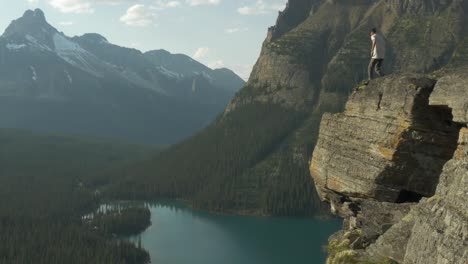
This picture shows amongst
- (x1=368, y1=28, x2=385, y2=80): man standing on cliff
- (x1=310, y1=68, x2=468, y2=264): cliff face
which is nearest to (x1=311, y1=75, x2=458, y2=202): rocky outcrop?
(x1=310, y1=68, x2=468, y2=264): cliff face

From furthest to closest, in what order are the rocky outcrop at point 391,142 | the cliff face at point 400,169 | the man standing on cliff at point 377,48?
the man standing on cliff at point 377,48
the rocky outcrop at point 391,142
the cliff face at point 400,169

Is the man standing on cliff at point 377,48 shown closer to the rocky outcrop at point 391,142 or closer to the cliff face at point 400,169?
the rocky outcrop at point 391,142

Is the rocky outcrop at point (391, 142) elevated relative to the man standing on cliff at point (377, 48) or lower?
lower

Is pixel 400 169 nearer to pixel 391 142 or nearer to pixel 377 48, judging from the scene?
pixel 391 142

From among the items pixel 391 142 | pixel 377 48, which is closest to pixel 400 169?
pixel 391 142

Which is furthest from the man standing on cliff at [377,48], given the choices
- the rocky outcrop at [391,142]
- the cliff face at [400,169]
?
the cliff face at [400,169]

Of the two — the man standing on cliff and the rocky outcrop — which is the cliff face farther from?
the man standing on cliff

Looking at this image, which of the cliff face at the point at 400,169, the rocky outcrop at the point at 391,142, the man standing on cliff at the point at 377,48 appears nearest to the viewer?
the cliff face at the point at 400,169

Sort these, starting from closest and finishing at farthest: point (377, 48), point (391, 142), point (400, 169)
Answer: point (391, 142) < point (400, 169) < point (377, 48)
